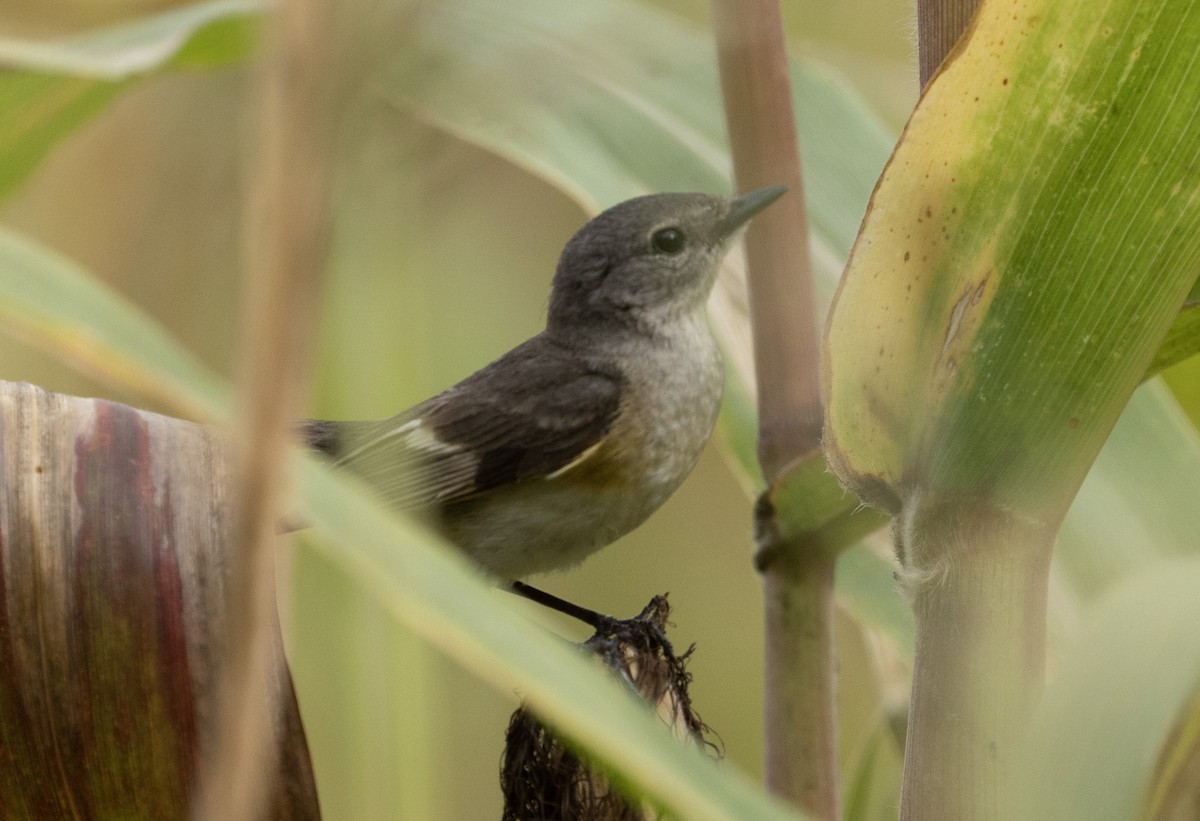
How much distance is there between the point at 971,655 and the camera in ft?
1.97

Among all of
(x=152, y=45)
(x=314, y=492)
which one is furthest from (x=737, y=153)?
(x=314, y=492)

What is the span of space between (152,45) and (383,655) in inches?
38.8

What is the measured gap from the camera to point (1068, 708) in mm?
477

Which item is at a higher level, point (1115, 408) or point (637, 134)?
point (637, 134)

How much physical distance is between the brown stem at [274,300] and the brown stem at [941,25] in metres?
0.51

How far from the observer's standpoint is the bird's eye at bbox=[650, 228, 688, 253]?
6.35 ft

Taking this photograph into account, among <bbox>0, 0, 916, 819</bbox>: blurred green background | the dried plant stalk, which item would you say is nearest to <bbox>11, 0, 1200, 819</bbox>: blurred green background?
<bbox>0, 0, 916, 819</bbox>: blurred green background

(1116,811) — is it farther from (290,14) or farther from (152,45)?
(152,45)

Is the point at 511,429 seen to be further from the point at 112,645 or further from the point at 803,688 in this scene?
the point at 112,645

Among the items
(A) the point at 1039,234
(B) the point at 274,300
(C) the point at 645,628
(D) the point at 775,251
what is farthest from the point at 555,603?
(B) the point at 274,300

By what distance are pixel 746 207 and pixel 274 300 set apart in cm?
103

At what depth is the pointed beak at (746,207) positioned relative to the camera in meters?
1.03

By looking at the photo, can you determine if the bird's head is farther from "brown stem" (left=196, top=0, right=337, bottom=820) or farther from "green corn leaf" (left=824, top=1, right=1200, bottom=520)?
"brown stem" (left=196, top=0, right=337, bottom=820)

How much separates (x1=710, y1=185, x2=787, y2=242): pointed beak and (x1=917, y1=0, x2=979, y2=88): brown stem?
1.00 feet
